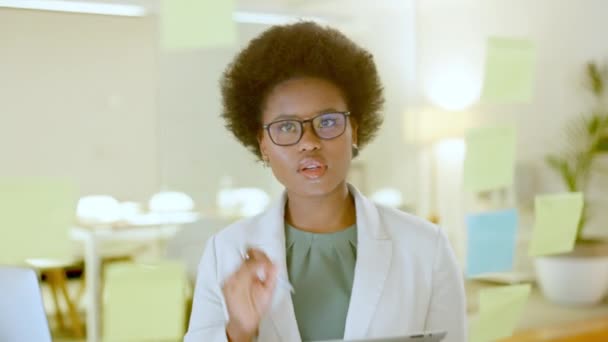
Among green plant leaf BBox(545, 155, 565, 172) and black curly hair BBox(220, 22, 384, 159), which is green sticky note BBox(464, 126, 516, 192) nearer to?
black curly hair BBox(220, 22, 384, 159)

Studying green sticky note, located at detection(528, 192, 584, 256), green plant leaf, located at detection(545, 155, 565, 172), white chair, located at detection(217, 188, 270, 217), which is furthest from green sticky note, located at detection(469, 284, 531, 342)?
white chair, located at detection(217, 188, 270, 217)

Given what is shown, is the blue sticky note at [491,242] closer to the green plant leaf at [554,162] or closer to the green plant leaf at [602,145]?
the green plant leaf at [554,162]

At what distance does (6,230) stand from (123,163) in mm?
1296

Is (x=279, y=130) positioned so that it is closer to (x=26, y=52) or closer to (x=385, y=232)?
(x=385, y=232)

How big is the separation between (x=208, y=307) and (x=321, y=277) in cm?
16

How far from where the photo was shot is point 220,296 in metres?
0.97

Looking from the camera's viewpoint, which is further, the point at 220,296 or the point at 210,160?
the point at 210,160

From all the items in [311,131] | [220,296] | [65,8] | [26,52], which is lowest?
[220,296]

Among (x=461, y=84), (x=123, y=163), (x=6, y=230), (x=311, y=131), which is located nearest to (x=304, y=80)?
(x=311, y=131)

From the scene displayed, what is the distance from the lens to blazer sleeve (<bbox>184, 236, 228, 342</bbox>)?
0.95 metres

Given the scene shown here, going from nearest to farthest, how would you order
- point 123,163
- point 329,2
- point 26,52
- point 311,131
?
point 311,131 → point 26,52 → point 123,163 → point 329,2

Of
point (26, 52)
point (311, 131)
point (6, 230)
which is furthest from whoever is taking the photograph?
point (26, 52)

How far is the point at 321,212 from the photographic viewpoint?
1.03 meters

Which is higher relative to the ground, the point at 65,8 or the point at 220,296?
the point at 65,8
